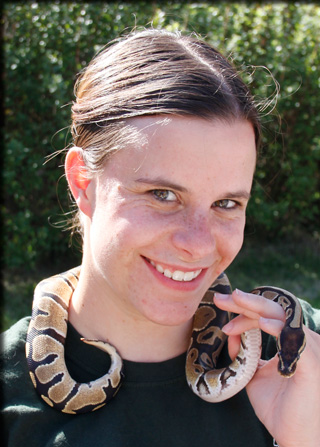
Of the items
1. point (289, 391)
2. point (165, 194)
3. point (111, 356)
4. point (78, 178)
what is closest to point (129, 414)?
point (111, 356)

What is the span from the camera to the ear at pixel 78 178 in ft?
8.18

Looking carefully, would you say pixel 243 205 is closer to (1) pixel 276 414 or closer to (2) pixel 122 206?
(2) pixel 122 206

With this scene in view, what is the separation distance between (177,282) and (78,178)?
0.72 m

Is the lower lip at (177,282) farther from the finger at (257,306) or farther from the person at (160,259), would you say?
the finger at (257,306)

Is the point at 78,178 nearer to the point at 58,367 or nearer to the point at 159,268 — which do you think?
the point at 159,268

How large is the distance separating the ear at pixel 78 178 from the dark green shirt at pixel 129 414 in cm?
63

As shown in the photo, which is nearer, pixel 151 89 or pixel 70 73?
pixel 151 89

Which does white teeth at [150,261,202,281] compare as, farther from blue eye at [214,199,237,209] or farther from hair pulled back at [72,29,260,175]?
hair pulled back at [72,29,260,175]

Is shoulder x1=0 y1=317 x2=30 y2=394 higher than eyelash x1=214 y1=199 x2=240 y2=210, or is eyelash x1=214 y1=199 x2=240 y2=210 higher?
eyelash x1=214 y1=199 x2=240 y2=210

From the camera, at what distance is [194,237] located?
7.11ft

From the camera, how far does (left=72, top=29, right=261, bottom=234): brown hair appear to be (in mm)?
2289

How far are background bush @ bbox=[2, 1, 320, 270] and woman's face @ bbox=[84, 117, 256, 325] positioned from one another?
4.00 m

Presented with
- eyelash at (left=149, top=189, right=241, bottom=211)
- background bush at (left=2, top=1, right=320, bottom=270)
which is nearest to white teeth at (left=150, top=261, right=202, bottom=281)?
eyelash at (left=149, top=189, right=241, bottom=211)

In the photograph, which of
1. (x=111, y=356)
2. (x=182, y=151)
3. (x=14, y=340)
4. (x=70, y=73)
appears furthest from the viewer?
(x=70, y=73)
